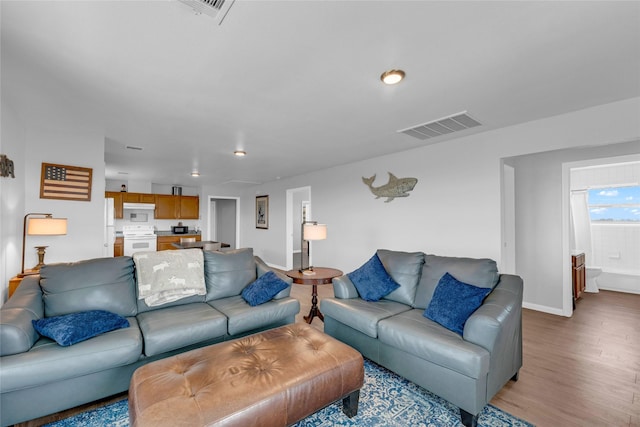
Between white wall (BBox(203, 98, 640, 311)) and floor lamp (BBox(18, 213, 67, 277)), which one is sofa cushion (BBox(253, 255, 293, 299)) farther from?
white wall (BBox(203, 98, 640, 311))

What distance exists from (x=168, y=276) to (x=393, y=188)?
3442 mm

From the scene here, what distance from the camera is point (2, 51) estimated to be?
5.78 feet

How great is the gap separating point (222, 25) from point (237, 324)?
2.26m

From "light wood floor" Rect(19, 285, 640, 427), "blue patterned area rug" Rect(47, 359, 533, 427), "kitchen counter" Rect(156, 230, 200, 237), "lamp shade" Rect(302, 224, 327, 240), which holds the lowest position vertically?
"blue patterned area rug" Rect(47, 359, 533, 427)

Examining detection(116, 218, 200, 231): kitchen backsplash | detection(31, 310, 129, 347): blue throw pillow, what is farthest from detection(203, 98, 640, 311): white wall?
detection(116, 218, 200, 231): kitchen backsplash

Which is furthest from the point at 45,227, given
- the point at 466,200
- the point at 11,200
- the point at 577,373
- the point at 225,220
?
the point at 225,220

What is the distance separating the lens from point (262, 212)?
7879mm

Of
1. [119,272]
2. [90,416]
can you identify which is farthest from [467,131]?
[90,416]

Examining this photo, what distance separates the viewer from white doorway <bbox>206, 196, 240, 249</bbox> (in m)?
8.81

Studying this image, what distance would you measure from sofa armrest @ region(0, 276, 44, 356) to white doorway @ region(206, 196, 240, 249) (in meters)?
6.31

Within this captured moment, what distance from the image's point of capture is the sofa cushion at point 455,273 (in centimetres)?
235

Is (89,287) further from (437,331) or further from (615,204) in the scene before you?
(615,204)

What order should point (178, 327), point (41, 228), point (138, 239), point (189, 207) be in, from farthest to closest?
point (189, 207) < point (138, 239) < point (41, 228) < point (178, 327)

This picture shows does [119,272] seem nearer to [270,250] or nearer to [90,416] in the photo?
[90,416]
